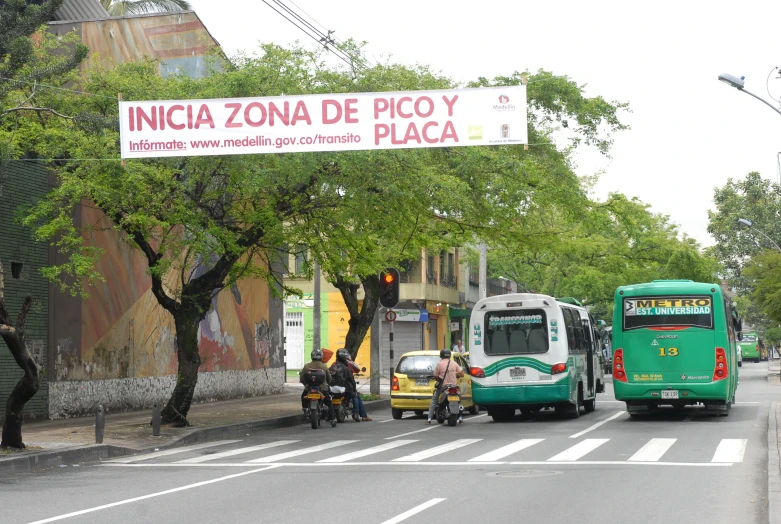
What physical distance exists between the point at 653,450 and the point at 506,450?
2275mm

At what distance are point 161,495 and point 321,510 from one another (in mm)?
2392

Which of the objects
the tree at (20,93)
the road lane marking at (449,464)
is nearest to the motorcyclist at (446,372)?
the road lane marking at (449,464)


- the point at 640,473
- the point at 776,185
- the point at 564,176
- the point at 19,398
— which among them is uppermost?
the point at 776,185

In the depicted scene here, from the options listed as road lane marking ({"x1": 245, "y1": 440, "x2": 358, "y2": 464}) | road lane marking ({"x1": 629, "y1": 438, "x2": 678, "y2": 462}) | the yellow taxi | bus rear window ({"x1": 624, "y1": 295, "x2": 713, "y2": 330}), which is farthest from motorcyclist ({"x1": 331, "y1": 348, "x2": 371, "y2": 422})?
road lane marking ({"x1": 629, "y1": 438, "x2": 678, "y2": 462})

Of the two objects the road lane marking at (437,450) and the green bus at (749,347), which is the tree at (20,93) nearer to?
the road lane marking at (437,450)

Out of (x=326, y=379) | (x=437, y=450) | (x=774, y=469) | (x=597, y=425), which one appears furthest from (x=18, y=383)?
(x=597, y=425)

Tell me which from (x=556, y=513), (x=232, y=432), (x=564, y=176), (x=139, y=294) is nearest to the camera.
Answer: (x=556, y=513)

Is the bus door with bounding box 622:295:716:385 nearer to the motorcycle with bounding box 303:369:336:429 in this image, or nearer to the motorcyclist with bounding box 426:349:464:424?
the motorcyclist with bounding box 426:349:464:424

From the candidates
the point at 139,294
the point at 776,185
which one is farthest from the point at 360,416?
the point at 776,185

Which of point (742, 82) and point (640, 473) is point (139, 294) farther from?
point (640, 473)

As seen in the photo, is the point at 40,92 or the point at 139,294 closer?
the point at 40,92

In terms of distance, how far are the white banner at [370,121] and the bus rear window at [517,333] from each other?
853cm

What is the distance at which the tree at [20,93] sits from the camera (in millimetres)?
16281

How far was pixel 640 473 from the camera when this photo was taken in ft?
44.3
